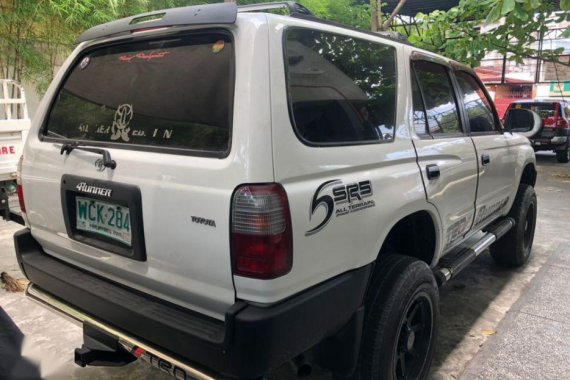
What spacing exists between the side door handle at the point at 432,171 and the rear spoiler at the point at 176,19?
1.35 metres

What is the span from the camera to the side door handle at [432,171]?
2.59 metres

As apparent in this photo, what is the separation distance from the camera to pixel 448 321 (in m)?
3.57

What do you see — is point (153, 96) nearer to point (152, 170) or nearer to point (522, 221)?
point (152, 170)

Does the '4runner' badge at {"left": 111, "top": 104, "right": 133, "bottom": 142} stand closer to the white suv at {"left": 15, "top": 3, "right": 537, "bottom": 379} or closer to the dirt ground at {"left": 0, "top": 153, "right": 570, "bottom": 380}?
the white suv at {"left": 15, "top": 3, "right": 537, "bottom": 379}

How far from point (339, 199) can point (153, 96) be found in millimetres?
926

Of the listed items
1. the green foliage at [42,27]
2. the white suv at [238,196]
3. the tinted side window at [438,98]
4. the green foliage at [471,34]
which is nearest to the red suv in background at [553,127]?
the green foliage at [471,34]

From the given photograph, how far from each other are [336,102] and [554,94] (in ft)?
93.9

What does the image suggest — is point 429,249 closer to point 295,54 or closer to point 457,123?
point 457,123

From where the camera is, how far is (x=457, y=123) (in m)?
3.30

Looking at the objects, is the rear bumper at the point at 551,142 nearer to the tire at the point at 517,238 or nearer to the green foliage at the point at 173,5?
the green foliage at the point at 173,5

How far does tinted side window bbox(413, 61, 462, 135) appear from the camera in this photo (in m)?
2.88

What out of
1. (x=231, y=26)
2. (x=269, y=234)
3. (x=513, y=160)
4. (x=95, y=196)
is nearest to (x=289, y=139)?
(x=269, y=234)

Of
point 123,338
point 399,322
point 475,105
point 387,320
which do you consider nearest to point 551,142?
point 475,105

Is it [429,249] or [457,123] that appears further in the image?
[457,123]
